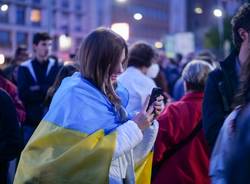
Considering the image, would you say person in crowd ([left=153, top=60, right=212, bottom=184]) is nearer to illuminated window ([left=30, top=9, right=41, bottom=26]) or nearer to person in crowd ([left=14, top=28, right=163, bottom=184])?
person in crowd ([left=14, top=28, right=163, bottom=184])

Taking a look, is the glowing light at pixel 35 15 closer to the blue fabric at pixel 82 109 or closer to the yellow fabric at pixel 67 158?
the blue fabric at pixel 82 109

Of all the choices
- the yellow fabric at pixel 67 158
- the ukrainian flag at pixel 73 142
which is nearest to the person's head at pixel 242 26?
the ukrainian flag at pixel 73 142

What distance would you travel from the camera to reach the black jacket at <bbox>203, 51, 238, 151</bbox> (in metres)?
3.55

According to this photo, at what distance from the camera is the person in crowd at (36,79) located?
6.86 meters

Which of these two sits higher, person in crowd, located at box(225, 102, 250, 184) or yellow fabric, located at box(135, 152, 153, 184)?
person in crowd, located at box(225, 102, 250, 184)

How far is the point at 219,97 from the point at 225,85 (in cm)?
9

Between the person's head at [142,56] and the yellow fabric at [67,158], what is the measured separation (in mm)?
2797

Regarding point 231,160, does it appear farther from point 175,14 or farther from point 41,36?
point 175,14

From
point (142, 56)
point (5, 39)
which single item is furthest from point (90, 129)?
point (5, 39)

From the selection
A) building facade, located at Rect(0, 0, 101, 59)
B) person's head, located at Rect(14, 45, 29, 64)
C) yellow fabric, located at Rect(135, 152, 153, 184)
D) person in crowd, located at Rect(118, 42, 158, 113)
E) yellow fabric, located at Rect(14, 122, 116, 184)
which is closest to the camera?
yellow fabric, located at Rect(14, 122, 116, 184)

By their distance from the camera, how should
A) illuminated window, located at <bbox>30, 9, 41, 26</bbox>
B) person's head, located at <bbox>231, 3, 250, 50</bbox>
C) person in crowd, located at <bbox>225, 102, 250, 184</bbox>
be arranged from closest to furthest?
1. person in crowd, located at <bbox>225, 102, 250, 184</bbox>
2. person's head, located at <bbox>231, 3, 250, 50</bbox>
3. illuminated window, located at <bbox>30, 9, 41, 26</bbox>

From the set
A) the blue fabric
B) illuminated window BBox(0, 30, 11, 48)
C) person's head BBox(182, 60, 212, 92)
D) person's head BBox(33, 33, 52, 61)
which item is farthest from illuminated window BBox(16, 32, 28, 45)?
the blue fabric

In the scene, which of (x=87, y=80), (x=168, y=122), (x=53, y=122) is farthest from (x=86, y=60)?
(x=168, y=122)

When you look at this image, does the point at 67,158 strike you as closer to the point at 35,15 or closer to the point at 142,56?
the point at 142,56
